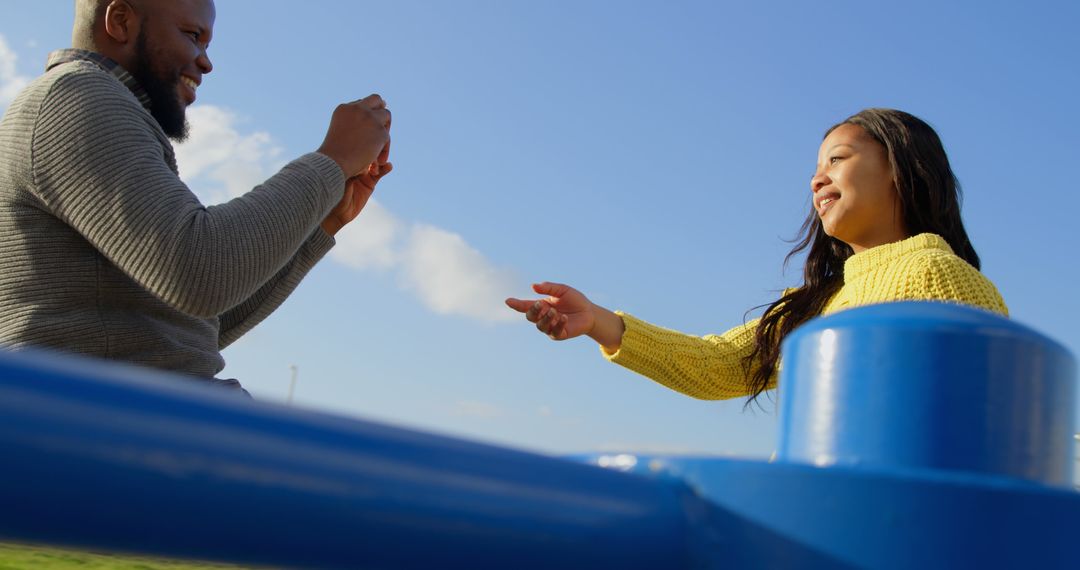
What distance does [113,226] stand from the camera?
153cm

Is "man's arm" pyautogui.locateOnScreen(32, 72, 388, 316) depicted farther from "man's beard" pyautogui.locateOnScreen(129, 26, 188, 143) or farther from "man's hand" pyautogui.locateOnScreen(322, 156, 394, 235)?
"man's hand" pyautogui.locateOnScreen(322, 156, 394, 235)

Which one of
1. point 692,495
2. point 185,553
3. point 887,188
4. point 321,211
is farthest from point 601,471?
point 887,188

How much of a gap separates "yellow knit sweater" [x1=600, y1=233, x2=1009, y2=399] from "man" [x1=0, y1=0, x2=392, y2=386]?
1162 millimetres

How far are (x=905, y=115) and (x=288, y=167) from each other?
1.78m

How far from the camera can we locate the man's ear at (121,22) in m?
2.02

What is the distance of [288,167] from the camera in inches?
66.9

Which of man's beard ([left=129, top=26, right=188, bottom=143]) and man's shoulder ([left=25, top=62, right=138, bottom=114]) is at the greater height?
man's beard ([left=129, top=26, right=188, bottom=143])

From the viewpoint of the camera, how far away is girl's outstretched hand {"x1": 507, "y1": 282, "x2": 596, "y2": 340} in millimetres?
2492

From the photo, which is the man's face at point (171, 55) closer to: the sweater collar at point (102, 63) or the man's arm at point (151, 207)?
the sweater collar at point (102, 63)

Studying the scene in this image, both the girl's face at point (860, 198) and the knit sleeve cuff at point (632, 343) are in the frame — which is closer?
the girl's face at point (860, 198)

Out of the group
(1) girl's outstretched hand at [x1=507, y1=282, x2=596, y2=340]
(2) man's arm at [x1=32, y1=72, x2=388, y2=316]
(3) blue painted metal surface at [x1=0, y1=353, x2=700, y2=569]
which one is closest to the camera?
(3) blue painted metal surface at [x1=0, y1=353, x2=700, y2=569]

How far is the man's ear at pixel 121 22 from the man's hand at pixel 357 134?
51cm

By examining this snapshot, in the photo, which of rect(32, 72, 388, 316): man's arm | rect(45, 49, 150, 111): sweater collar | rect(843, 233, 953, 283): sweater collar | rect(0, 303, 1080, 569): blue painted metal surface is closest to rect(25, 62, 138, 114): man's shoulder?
rect(32, 72, 388, 316): man's arm

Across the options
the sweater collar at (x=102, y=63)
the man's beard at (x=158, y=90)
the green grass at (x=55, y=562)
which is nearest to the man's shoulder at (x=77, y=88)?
the sweater collar at (x=102, y=63)
